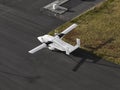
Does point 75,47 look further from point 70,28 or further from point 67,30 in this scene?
point 70,28

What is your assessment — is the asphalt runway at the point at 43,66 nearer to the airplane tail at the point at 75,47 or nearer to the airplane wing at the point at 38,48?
the airplane tail at the point at 75,47

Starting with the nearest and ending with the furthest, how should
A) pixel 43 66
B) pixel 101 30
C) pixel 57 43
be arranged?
pixel 43 66 < pixel 57 43 < pixel 101 30

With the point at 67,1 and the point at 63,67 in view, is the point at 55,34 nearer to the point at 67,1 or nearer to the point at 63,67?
the point at 63,67

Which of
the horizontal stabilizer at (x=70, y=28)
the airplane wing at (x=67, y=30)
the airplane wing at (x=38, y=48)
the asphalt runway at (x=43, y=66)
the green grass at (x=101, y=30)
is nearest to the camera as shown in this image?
the asphalt runway at (x=43, y=66)

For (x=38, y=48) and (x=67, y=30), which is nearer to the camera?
(x=38, y=48)

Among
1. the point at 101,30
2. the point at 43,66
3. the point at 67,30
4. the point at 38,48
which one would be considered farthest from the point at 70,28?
the point at 43,66

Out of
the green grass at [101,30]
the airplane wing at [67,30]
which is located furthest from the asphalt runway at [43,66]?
the airplane wing at [67,30]
